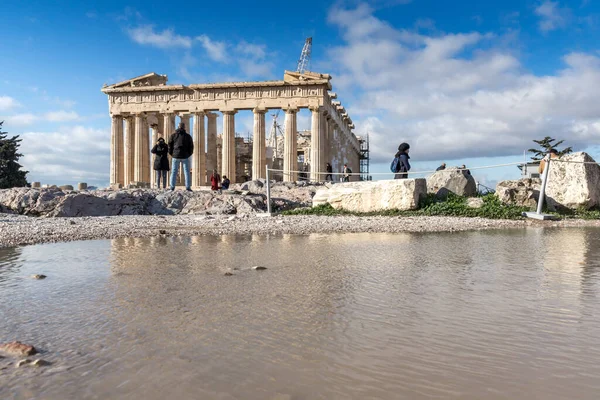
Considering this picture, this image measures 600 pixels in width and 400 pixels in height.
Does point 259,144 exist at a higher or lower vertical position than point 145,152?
higher

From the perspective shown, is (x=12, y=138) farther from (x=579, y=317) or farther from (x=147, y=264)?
(x=579, y=317)

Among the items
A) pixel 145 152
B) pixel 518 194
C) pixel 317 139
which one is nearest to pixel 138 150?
pixel 145 152

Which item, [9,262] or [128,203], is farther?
[128,203]

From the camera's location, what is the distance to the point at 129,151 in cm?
3809

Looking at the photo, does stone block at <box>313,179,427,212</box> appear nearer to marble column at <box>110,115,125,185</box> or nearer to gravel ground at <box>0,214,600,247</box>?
gravel ground at <box>0,214,600,247</box>

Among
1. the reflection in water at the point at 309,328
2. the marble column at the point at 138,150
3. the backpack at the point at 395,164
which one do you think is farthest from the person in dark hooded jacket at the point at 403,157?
the marble column at the point at 138,150

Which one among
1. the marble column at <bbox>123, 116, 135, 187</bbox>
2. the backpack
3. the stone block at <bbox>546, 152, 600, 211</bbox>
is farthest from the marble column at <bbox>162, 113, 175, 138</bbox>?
the stone block at <bbox>546, 152, 600, 211</bbox>

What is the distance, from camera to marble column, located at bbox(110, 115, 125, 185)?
37.8 meters

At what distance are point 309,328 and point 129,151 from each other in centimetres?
3873

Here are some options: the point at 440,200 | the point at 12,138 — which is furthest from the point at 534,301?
the point at 12,138

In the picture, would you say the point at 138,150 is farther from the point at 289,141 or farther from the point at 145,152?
the point at 289,141

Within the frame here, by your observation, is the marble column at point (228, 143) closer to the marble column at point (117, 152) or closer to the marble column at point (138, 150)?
the marble column at point (138, 150)

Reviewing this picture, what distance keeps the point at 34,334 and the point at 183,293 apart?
115 centimetres

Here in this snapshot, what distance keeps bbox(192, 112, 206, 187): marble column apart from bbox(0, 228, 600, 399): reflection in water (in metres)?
31.6
